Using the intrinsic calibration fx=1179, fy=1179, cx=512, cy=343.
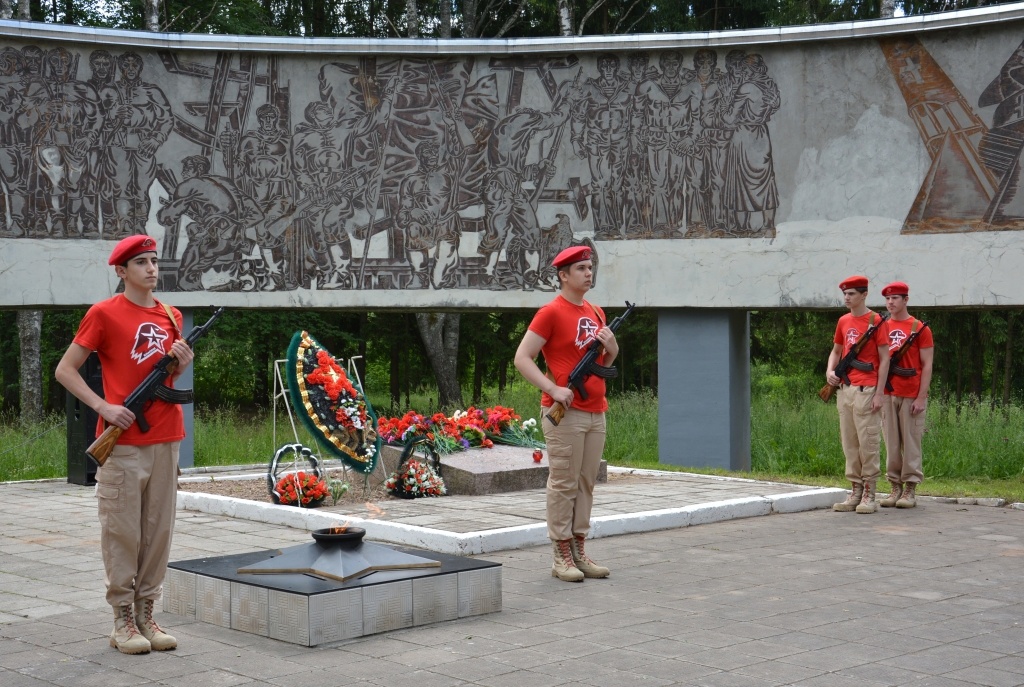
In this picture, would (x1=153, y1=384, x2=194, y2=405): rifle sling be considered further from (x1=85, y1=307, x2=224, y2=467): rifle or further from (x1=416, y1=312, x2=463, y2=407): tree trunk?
(x1=416, y1=312, x2=463, y2=407): tree trunk

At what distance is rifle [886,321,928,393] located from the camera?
1136 centimetres

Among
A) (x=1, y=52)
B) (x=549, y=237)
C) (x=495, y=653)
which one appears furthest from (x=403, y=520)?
(x=1, y=52)

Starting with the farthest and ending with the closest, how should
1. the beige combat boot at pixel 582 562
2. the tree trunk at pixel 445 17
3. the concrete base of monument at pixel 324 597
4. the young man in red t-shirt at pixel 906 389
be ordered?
the tree trunk at pixel 445 17
the young man in red t-shirt at pixel 906 389
the beige combat boot at pixel 582 562
the concrete base of monument at pixel 324 597

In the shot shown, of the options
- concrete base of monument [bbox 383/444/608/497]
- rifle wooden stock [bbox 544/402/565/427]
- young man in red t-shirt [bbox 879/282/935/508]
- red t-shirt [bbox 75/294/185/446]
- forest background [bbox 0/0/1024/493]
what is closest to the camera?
red t-shirt [bbox 75/294/185/446]

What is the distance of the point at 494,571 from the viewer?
6.91 meters

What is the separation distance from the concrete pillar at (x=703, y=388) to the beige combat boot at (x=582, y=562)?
7.63 metres

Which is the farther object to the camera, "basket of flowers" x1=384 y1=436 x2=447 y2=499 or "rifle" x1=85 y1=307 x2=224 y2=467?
"basket of flowers" x1=384 y1=436 x2=447 y2=499

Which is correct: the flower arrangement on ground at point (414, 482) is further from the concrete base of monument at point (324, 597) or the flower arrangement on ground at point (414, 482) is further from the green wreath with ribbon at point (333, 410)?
the concrete base of monument at point (324, 597)

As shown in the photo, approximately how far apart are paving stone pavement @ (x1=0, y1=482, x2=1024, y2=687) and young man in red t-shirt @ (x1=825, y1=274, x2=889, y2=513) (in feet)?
3.56

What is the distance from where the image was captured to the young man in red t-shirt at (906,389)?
11.4m

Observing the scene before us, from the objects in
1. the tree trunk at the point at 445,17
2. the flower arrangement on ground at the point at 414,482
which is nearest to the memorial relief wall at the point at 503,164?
the flower arrangement on ground at the point at 414,482

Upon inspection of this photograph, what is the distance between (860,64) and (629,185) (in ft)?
10.5

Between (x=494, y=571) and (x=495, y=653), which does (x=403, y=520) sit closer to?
(x=494, y=571)

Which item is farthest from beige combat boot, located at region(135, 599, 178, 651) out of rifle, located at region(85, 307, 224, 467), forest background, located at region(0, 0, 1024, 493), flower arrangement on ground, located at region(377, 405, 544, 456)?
forest background, located at region(0, 0, 1024, 493)
